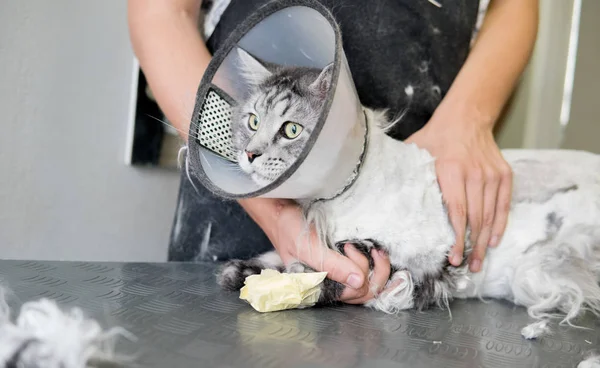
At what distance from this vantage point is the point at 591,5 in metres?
2.49

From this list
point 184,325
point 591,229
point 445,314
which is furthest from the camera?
point 591,229

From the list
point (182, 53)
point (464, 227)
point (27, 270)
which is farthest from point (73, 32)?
point (464, 227)

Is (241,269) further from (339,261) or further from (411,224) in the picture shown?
(411,224)

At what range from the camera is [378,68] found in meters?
1.16

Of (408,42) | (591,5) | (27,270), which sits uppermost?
(591,5)

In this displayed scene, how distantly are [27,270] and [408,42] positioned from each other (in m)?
0.87

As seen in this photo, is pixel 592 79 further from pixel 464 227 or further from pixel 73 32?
pixel 73 32

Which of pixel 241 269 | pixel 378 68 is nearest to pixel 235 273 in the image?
pixel 241 269

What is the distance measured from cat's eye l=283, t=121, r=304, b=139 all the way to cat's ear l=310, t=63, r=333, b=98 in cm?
6

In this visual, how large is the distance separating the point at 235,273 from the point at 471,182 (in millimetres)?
450

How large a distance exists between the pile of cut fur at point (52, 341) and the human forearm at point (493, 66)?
0.76m

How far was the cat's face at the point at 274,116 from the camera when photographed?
804 millimetres

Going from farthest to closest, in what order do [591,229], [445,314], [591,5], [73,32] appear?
[591,5], [73,32], [591,229], [445,314]

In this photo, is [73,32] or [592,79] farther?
[592,79]
